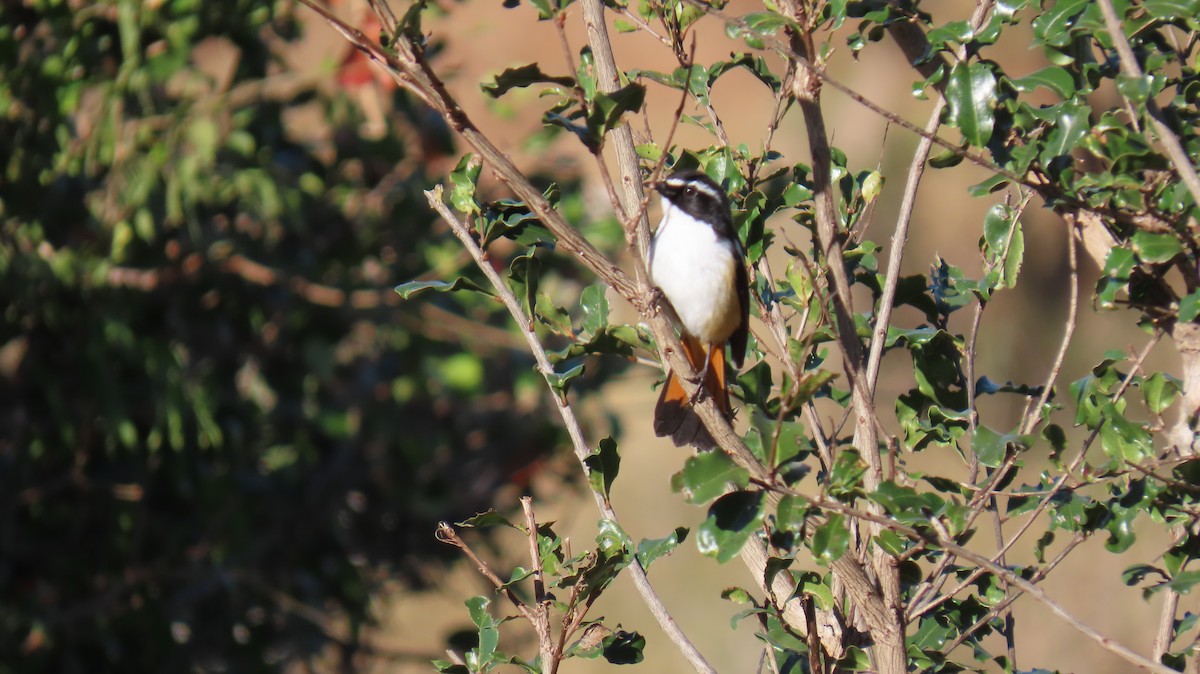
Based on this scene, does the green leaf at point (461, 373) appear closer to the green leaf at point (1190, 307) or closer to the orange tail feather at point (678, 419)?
the orange tail feather at point (678, 419)

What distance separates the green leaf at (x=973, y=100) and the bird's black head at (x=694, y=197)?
100cm

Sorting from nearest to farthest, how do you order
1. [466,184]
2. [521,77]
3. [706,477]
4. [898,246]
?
1. [706,477]
2. [521,77]
3. [898,246]
4. [466,184]

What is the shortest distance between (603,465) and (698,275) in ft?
3.74

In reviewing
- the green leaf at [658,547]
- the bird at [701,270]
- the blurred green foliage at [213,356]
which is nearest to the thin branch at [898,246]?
the green leaf at [658,547]

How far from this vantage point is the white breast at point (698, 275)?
268cm

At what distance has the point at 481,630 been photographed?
5.26 feet

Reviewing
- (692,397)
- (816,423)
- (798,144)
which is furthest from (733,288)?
(798,144)

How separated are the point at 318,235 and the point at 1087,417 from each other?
8.30 feet

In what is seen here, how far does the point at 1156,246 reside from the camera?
1.46 metres

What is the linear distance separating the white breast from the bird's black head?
0.06 ft

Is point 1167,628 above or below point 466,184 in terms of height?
below

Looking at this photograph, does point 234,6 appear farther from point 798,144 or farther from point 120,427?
point 798,144

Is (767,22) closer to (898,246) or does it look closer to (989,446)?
(898,246)

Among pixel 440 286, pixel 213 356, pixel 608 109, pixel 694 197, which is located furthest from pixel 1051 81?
pixel 213 356
